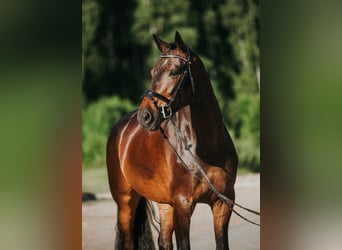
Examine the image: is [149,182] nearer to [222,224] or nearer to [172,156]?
[172,156]

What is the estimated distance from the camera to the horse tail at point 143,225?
3.97 m

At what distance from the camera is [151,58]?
400cm

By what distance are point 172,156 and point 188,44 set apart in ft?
2.68

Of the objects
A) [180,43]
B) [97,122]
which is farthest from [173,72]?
[97,122]

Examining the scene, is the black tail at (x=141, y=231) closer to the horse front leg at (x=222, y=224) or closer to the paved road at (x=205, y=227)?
the paved road at (x=205, y=227)

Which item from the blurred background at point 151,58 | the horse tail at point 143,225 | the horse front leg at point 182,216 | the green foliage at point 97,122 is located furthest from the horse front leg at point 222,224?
the green foliage at point 97,122

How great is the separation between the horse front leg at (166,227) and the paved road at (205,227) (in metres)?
0.16

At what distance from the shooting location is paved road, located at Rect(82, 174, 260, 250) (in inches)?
155
